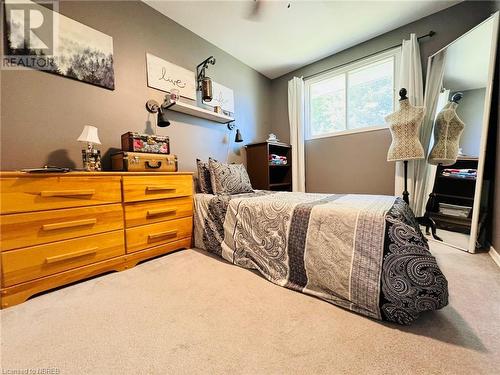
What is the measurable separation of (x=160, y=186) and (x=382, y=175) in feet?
8.93

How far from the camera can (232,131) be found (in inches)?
120

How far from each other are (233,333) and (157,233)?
46.3 inches

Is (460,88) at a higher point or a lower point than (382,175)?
higher

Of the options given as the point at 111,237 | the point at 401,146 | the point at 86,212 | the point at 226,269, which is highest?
the point at 401,146

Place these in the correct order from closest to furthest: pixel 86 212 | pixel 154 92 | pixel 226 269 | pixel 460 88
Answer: pixel 86 212, pixel 226 269, pixel 460 88, pixel 154 92

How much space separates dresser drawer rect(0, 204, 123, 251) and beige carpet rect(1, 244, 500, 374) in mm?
369

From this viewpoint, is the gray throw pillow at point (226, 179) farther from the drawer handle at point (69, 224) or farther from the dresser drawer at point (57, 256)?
the drawer handle at point (69, 224)

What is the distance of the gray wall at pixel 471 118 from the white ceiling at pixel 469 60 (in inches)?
3.3

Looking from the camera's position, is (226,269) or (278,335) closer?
(278,335)

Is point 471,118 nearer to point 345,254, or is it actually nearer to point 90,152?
point 345,254

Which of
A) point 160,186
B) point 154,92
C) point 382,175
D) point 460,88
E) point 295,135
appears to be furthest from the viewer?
point 295,135

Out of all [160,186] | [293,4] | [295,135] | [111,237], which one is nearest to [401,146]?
[295,135]

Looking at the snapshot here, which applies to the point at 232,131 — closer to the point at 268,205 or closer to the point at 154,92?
the point at 154,92

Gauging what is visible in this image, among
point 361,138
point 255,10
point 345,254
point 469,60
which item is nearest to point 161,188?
point 345,254
